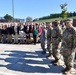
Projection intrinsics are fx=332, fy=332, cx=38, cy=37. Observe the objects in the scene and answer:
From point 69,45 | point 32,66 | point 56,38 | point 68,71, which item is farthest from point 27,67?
point 69,45

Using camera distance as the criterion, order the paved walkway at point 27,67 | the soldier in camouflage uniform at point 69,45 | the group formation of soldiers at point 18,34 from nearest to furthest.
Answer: the soldier in camouflage uniform at point 69,45
the paved walkway at point 27,67
the group formation of soldiers at point 18,34

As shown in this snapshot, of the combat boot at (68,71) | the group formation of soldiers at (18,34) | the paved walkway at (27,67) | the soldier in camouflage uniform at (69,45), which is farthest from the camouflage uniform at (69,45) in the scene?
the group formation of soldiers at (18,34)

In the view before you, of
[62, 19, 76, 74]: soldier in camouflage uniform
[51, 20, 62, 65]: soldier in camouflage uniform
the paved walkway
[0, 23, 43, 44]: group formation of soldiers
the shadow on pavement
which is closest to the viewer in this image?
[62, 19, 76, 74]: soldier in camouflage uniform

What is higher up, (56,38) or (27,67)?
(56,38)

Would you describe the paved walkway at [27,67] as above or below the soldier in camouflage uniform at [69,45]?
below

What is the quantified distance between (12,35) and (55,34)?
14167 millimetres

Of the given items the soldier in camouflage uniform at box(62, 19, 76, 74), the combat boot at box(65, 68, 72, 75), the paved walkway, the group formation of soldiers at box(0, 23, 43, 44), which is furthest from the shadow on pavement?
the group formation of soldiers at box(0, 23, 43, 44)

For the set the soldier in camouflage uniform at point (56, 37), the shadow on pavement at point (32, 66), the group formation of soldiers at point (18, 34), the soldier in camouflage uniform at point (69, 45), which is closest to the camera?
the soldier in camouflage uniform at point (69, 45)

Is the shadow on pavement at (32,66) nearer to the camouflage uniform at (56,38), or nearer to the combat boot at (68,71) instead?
the combat boot at (68,71)

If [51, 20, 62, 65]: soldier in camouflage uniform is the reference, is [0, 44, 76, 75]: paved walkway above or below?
below

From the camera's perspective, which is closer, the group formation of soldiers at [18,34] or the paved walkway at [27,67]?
the paved walkway at [27,67]

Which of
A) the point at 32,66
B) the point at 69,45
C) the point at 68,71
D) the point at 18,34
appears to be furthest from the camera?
the point at 18,34

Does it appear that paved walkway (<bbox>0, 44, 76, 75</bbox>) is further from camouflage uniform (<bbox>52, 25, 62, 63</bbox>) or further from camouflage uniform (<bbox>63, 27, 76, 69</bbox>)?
camouflage uniform (<bbox>52, 25, 62, 63</bbox>)

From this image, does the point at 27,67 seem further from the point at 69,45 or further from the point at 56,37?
the point at 69,45
